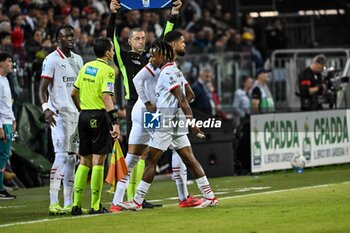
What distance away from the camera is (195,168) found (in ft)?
47.3

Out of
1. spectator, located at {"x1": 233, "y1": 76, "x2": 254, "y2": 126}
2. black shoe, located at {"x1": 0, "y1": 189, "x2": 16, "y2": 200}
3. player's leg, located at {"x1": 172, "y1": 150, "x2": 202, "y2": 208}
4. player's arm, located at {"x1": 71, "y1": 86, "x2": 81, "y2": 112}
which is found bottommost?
black shoe, located at {"x1": 0, "y1": 189, "x2": 16, "y2": 200}

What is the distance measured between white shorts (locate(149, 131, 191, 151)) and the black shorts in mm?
590

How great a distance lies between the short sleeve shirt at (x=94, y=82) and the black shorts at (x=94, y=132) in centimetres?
11

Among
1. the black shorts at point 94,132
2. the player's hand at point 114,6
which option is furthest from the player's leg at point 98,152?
the player's hand at point 114,6

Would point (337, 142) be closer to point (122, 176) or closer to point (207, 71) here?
point (207, 71)

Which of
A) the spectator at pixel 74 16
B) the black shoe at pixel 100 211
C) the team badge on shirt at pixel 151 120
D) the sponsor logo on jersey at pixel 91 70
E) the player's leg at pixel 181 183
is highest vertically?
the spectator at pixel 74 16

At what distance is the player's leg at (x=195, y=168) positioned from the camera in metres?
14.4

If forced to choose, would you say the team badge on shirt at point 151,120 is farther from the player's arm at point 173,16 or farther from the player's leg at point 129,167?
the player's arm at point 173,16

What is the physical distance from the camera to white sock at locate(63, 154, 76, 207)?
1502cm

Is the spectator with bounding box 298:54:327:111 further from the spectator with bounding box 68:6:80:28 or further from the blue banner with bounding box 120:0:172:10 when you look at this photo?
the blue banner with bounding box 120:0:172:10

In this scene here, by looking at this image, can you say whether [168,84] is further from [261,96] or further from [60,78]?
[261,96]

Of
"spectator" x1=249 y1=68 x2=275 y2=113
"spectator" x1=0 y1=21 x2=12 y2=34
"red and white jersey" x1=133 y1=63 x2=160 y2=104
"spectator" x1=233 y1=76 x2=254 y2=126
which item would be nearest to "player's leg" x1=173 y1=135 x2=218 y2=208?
"red and white jersey" x1=133 y1=63 x2=160 y2=104

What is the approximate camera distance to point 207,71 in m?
25.9

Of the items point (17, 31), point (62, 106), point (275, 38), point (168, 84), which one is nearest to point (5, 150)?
point (62, 106)
